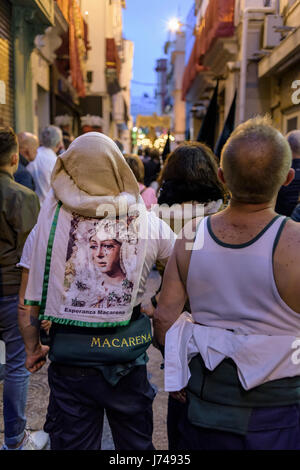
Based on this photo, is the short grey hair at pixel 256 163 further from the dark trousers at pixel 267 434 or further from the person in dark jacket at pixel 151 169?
the person in dark jacket at pixel 151 169

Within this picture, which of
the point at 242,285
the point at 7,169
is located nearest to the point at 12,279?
the point at 7,169

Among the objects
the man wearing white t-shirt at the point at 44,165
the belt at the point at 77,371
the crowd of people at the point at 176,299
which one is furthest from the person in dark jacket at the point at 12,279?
the man wearing white t-shirt at the point at 44,165

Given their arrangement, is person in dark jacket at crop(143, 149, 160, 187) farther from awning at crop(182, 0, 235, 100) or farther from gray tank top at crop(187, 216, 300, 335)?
gray tank top at crop(187, 216, 300, 335)

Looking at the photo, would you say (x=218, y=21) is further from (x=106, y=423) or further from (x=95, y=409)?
(x=95, y=409)

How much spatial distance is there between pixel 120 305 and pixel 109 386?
1.18 feet

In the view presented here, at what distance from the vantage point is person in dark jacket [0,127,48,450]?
2.88 meters

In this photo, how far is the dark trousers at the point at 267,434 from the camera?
1.64m

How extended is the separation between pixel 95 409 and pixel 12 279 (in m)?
1.19

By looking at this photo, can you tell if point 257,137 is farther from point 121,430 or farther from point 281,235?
point 121,430

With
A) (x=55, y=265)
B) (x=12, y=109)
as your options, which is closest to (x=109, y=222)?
(x=55, y=265)

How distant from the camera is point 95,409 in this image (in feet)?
6.82

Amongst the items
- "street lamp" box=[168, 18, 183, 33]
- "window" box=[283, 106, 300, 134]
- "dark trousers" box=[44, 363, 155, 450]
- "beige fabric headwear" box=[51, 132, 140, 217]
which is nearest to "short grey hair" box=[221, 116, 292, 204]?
"beige fabric headwear" box=[51, 132, 140, 217]

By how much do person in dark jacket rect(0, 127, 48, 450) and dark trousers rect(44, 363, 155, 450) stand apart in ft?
3.05

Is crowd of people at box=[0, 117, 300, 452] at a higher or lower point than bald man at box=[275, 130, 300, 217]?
lower
